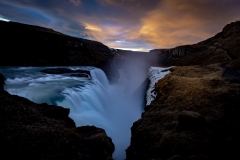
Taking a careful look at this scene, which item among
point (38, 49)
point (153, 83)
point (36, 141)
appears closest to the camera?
point (36, 141)

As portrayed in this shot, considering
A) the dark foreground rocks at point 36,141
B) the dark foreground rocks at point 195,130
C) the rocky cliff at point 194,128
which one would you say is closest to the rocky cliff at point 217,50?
the rocky cliff at point 194,128

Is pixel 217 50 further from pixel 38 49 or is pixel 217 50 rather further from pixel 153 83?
pixel 38 49

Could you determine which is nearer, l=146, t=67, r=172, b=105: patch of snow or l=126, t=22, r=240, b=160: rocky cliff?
l=126, t=22, r=240, b=160: rocky cliff

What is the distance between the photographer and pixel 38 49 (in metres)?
42.9

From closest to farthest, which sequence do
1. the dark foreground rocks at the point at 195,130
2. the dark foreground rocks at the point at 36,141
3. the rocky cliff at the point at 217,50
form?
the dark foreground rocks at the point at 36,141
the dark foreground rocks at the point at 195,130
the rocky cliff at the point at 217,50

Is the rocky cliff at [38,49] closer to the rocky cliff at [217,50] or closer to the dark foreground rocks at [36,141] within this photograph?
the rocky cliff at [217,50]

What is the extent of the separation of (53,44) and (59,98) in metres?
38.4

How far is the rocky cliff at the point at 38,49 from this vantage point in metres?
37.9

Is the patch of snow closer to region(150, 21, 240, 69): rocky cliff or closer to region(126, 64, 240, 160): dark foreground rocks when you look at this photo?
region(126, 64, 240, 160): dark foreground rocks

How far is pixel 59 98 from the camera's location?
1474 centimetres

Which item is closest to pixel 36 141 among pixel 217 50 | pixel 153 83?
pixel 153 83

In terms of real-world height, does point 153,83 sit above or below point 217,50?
below

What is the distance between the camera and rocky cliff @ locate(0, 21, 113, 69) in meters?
37.9

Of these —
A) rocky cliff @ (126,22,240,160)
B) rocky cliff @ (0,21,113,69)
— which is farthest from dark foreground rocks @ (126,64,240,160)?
rocky cliff @ (0,21,113,69)
